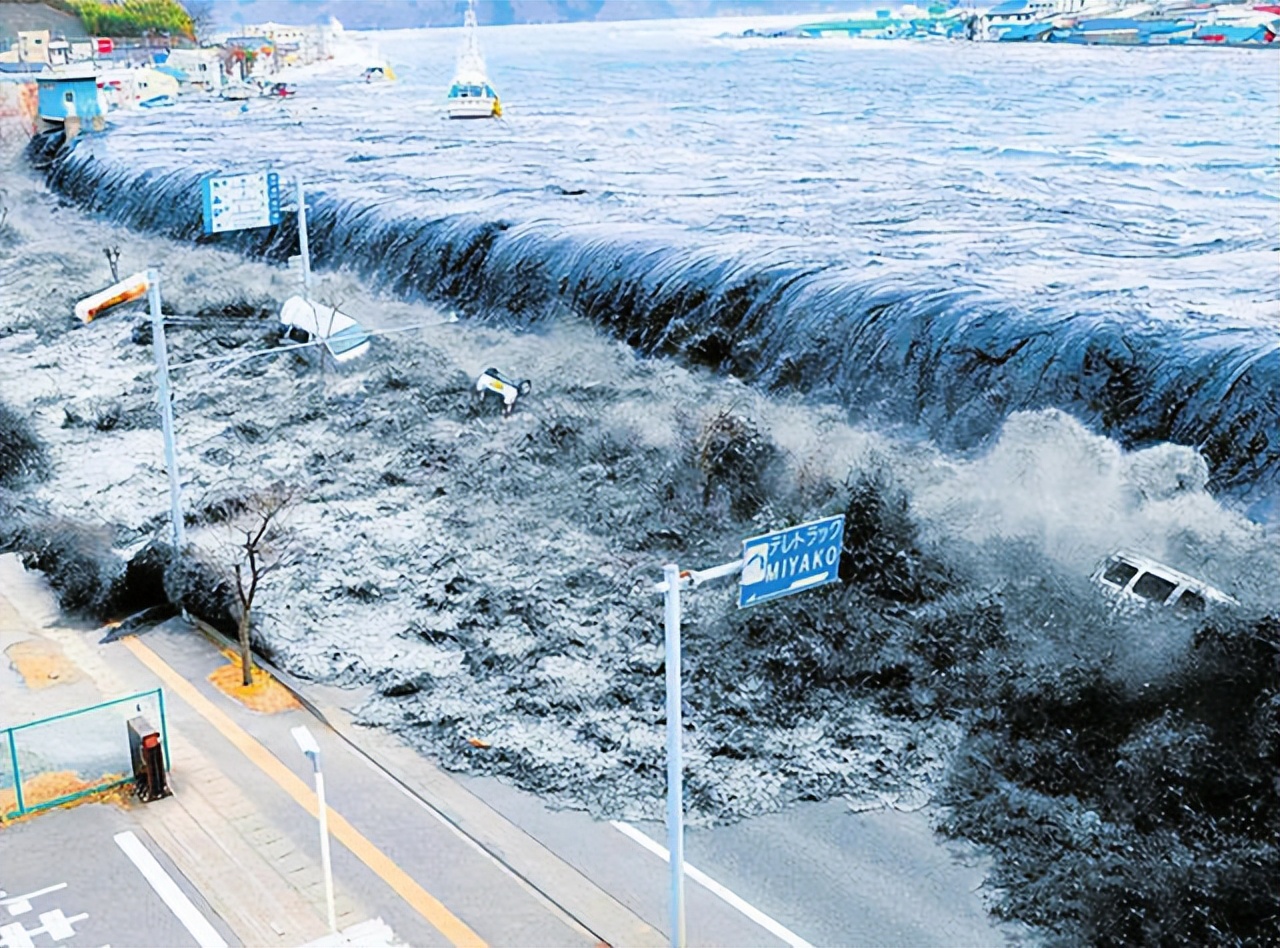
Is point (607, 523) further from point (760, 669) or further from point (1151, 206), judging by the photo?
point (1151, 206)

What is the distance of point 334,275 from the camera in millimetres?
48250

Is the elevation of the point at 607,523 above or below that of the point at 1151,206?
below

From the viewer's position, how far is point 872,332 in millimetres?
32906

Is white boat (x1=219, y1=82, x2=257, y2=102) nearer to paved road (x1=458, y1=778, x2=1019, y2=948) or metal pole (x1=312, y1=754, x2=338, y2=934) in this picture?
paved road (x1=458, y1=778, x2=1019, y2=948)

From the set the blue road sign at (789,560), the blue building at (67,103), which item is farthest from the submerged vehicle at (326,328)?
the blue building at (67,103)

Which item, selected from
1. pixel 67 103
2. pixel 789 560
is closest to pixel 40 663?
pixel 789 560

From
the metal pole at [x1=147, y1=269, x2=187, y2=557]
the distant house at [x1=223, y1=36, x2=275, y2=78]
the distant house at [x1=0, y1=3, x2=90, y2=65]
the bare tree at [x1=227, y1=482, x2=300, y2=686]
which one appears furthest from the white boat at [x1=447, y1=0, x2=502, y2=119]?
the metal pole at [x1=147, y1=269, x2=187, y2=557]

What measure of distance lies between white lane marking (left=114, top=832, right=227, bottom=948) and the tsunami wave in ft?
59.3

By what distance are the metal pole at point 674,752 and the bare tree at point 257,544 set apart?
9.37 m

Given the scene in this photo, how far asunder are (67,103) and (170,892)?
6620 cm

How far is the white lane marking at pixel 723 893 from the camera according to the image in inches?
648

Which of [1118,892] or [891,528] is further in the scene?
[891,528]

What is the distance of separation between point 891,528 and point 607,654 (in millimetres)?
6312

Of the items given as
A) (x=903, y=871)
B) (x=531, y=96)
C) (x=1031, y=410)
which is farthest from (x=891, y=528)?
(x=531, y=96)
